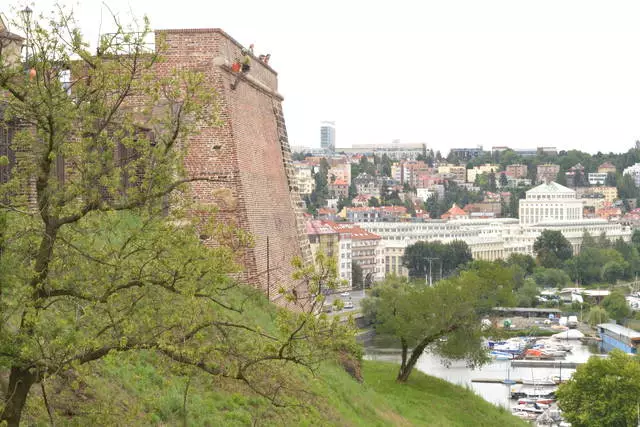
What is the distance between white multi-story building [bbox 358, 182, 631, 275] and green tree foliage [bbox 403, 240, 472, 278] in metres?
1.62

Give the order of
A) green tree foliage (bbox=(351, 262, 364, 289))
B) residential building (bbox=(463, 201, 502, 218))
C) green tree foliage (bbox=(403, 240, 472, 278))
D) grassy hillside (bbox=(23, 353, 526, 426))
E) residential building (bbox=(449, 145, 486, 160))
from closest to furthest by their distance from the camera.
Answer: grassy hillside (bbox=(23, 353, 526, 426)) < green tree foliage (bbox=(351, 262, 364, 289)) < green tree foliage (bbox=(403, 240, 472, 278)) < residential building (bbox=(463, 201, 502, 218)) < residential building (bbox=(449, 145, 486, 160))

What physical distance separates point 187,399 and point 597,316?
4235 cm

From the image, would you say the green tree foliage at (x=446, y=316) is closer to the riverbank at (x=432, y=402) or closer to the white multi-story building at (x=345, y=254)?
the riverbank at (x=432, y=402)

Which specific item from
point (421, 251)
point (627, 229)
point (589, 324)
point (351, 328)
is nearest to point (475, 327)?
point (351, 328)

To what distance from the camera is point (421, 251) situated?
61.7 meters

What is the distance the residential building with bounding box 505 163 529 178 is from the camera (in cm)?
12494

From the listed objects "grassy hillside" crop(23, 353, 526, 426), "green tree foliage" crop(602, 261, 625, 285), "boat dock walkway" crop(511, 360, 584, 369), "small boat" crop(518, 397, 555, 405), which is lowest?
"green tree foliage" crop(602, 261, 625, 285)

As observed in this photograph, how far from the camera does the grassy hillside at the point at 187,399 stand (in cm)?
473

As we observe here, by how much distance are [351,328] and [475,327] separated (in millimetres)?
10813

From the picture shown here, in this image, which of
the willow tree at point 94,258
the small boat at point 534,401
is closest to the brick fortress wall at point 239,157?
the willow tree at point 94,258

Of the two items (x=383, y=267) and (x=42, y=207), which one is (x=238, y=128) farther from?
(x=383, y=267)

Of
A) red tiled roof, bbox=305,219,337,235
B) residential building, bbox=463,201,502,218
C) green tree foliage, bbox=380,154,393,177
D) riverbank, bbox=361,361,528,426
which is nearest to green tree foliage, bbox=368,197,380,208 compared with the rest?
residential building, bbox=463,201,502,218

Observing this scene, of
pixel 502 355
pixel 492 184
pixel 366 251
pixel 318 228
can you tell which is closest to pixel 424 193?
pixel 492 184

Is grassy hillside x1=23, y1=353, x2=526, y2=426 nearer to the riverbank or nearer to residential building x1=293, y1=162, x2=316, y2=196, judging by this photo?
the riverbank
